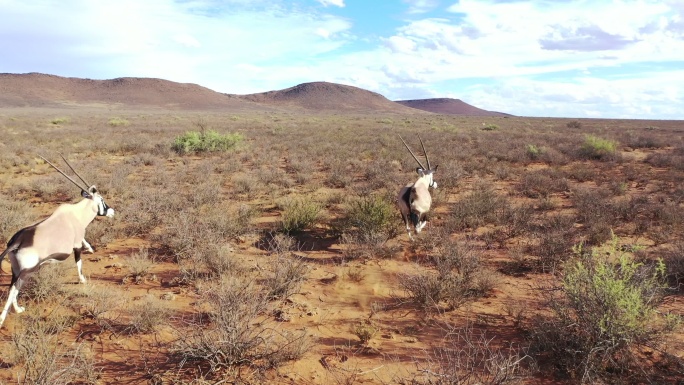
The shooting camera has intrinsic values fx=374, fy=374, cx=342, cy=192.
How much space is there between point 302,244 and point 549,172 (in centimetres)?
1085

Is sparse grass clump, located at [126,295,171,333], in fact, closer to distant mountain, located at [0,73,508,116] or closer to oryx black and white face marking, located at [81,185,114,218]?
oryx black and white face marking, located at [81,185,114,218]

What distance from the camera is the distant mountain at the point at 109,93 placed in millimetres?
106375

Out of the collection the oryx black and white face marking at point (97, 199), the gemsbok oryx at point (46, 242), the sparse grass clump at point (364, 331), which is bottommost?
the sparse grass clump at point (364, 331)

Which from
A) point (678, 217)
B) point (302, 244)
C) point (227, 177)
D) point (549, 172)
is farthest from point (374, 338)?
point (549, 172)

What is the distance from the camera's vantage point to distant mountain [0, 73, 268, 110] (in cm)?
10638

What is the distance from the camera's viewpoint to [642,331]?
337cm

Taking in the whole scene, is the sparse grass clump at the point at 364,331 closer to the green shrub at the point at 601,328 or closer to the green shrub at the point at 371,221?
the green shrub at the point at 601,328

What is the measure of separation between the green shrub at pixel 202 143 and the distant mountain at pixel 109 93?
100400mm

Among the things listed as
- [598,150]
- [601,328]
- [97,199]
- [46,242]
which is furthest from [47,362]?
[598,150]

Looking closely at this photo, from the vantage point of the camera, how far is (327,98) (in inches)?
5753

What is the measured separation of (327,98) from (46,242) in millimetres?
146724

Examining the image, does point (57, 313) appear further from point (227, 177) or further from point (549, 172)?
point (549, 172)

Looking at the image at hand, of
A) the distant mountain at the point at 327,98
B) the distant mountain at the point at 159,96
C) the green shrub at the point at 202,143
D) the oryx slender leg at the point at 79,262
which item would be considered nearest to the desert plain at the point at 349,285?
the oryx slender leg at the point at 79,262

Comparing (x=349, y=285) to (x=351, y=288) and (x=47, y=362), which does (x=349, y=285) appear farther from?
(x=47, y=362)
